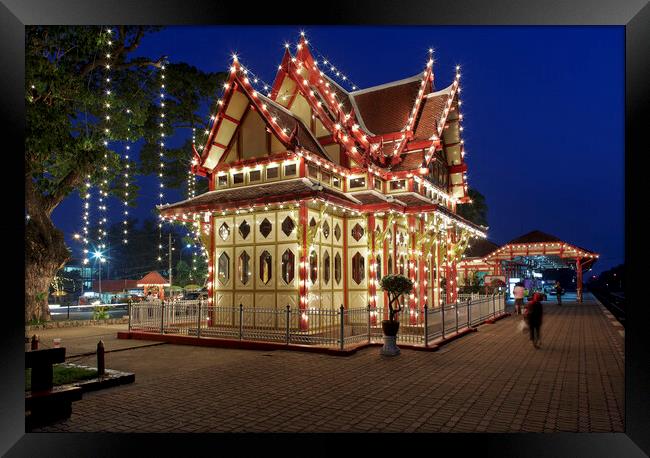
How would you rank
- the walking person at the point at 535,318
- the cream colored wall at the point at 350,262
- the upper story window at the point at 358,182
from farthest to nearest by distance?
1. the upper story window at the point at 358,182
2. the cream colored wall at the point at 350,262
3. the walking person at the point at 535,318

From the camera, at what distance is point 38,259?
21312mm

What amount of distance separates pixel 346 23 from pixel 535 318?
35.1 feet

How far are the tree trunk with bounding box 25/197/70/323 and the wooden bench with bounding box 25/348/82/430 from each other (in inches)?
667

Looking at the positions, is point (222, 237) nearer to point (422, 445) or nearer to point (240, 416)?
point (240, 416)

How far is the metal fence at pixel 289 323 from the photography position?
13.2 m

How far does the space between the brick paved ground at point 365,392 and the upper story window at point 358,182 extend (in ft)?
27.0

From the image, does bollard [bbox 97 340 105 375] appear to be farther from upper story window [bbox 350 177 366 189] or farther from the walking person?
upper story window [bbox 350 177 366 189]

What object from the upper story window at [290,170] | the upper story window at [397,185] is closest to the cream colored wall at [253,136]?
the upper story window at [290,170]

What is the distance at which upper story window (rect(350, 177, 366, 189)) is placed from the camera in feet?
61.7

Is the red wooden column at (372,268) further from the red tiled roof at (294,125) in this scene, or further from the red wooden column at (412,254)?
the red tiled roof at (294,125)

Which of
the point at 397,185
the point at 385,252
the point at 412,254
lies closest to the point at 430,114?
the point at 397,185

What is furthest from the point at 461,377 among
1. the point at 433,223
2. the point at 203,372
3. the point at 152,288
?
the point at 152,288

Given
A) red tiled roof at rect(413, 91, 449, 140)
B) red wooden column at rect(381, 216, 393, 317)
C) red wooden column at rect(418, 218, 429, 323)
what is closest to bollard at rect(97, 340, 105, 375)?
Answer: red wooden column at rect(381, 216, 393, 317)

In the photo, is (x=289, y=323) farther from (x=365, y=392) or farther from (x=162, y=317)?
(x=365, y=392)
